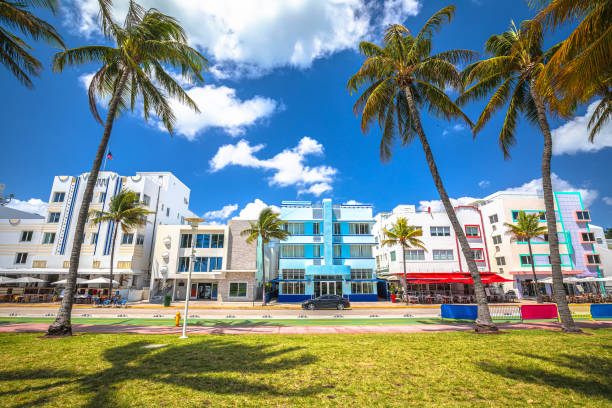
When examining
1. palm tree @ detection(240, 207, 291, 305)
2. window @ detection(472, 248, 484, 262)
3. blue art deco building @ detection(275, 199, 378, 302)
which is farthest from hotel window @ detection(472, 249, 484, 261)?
palm tree @ detection(240, 207, 291, 305)

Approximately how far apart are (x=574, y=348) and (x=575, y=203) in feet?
158

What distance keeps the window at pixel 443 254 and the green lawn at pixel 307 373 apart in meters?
32.6

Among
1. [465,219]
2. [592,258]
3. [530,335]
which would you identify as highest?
[465,219]

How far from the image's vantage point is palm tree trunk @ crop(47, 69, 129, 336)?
1215 cm

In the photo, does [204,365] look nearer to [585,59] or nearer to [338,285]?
[585,59]

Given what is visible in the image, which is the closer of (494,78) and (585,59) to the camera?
(585,59)

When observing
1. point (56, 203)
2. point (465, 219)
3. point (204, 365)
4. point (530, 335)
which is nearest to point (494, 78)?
point (530, 335)

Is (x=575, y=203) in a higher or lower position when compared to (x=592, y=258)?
higher

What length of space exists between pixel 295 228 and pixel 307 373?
3397 cm

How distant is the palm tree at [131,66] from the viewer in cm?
1291

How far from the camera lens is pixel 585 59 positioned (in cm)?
635

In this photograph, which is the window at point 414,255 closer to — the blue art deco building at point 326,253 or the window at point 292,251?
the blue art deco building at point 326,253

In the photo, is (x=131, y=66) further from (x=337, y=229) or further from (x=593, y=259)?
(x=593, y=259)

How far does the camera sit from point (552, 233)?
45.3 ft
